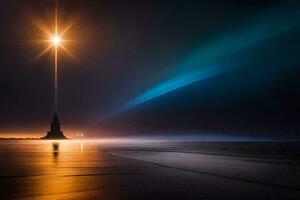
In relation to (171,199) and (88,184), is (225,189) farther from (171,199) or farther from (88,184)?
(88,184)

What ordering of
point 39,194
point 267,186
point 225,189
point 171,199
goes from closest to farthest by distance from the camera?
point 171,199
point 39,194
point 225,189
point 267,186

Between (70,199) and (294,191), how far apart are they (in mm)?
6415

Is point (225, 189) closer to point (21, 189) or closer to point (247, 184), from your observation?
point (247, 184)

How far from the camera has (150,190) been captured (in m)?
9.70

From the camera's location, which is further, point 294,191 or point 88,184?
point 88,184

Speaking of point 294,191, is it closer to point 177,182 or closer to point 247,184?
point 247,184

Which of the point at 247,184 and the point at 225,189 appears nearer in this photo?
the point at 225,189

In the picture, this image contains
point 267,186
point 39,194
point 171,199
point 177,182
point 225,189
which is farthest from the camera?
point 177,182

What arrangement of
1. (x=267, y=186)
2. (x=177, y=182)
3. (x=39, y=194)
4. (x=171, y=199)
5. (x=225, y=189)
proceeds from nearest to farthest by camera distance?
1. (x=171, y=199)
2. (x=39, y=194)
3. (x=225, y=189)
4. (x=267, y=186)
5. (x=177, y=182)

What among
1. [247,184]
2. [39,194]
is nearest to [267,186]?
[247,184]

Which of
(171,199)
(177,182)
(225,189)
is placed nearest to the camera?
(171,199)

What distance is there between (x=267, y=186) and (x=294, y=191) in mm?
1329

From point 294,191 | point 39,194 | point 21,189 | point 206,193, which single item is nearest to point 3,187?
point 21,189

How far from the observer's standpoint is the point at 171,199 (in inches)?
323
